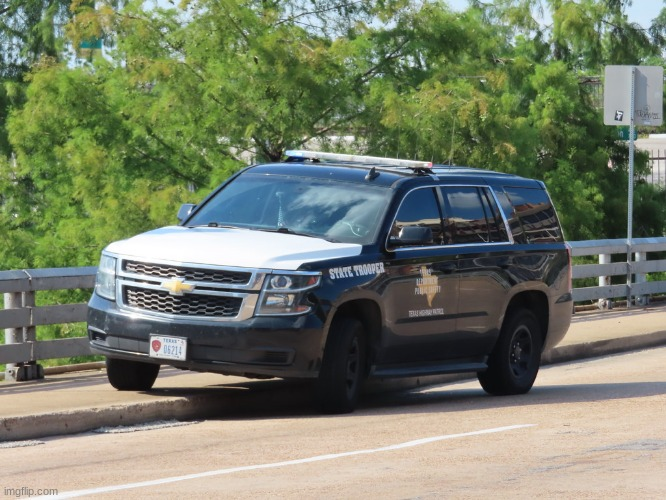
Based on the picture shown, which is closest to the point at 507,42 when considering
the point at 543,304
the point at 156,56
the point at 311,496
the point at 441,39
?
the point at 441,39

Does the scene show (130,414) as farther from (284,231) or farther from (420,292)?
(420,292)

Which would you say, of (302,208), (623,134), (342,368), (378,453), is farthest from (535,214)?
(623,134)

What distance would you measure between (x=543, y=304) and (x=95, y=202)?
13.4 meters

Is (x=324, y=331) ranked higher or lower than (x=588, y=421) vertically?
higher

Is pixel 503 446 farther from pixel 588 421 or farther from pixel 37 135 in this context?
pixel 37 135

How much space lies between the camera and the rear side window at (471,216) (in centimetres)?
1257

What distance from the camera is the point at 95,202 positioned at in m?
25.6

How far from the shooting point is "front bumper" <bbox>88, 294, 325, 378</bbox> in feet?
34.9

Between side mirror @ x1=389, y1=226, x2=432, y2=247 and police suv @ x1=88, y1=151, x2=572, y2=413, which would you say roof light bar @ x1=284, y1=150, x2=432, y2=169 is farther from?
side mirror @ x1=389, y1=226, x2=432, y2=247

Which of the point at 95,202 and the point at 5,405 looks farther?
the point at 95,202

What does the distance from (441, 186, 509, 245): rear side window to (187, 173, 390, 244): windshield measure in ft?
2.71

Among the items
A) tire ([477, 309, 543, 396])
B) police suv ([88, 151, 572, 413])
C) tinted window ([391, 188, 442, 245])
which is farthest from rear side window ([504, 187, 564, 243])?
tinted window ([391, 188, 442, 245])

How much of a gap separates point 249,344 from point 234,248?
0.77 m

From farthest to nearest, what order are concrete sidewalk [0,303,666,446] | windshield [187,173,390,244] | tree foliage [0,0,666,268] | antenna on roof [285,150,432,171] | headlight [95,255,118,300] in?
tree foliage [0,0,666,268] → antenna on roof [285,150,432,171] → windshield [187,173,390,244] → headlight [95,255,118,300] → concrete sidewalk [0,303,666,446]
